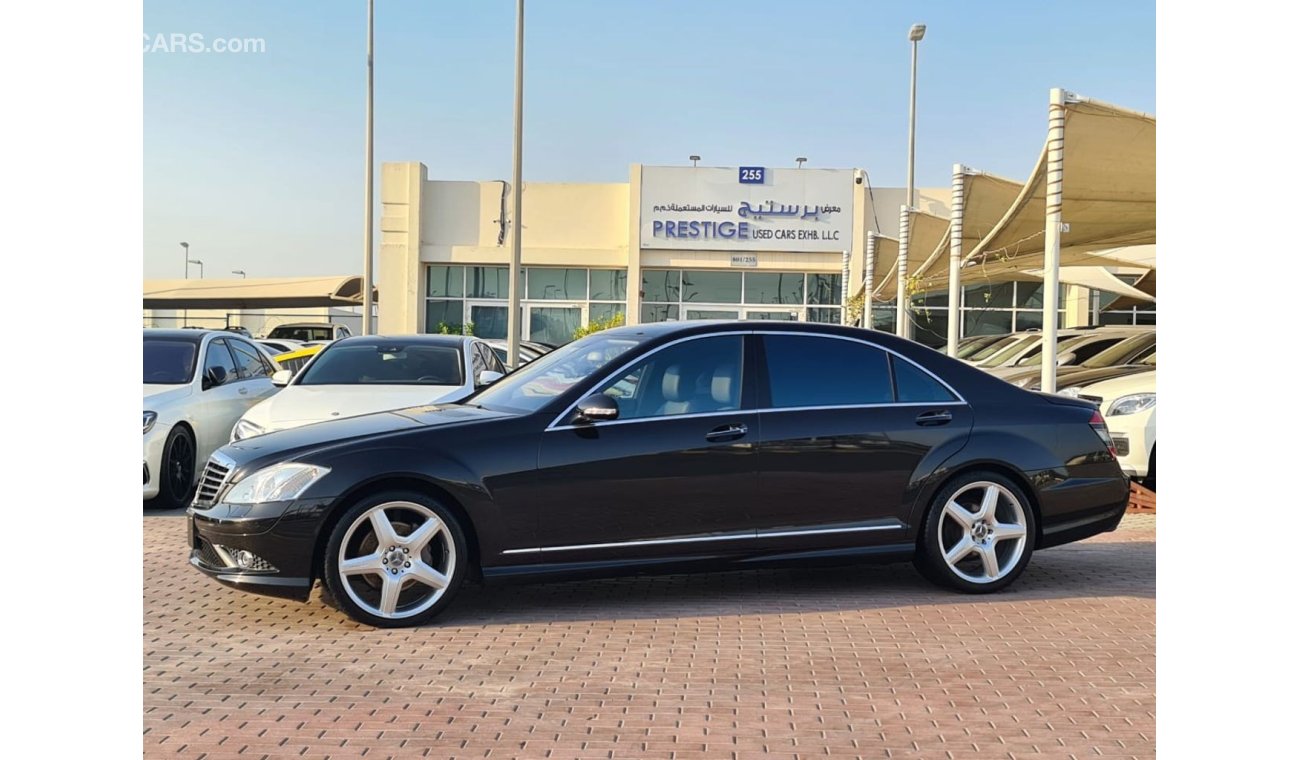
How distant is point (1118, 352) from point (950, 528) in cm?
906

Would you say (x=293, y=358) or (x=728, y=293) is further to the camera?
(x=728, y=293)

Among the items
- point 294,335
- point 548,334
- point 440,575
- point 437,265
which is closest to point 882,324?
point 548,334

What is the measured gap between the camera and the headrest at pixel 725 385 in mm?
6255

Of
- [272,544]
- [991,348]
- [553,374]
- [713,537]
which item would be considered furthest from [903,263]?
[272,544]

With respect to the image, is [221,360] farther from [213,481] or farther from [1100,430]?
[1100,430]

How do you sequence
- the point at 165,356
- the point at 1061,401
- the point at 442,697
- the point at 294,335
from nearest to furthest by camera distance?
the point at 442,697, the point at 1061,401, the point at 165,356, the point at 294,335

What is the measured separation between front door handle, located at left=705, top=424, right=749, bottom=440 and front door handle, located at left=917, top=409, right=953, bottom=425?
1.06 metres

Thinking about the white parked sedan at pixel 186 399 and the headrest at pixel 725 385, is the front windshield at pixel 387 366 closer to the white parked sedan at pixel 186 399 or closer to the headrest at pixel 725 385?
the white parked sedan at pixel 186 399

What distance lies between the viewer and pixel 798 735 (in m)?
4.14

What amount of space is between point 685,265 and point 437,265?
770 centimetres

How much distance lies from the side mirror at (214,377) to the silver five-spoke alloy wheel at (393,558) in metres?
5.77

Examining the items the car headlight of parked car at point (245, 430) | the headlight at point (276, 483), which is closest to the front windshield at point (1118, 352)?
the car headlight of parked car at point (245, 430)

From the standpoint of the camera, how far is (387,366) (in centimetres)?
1036
